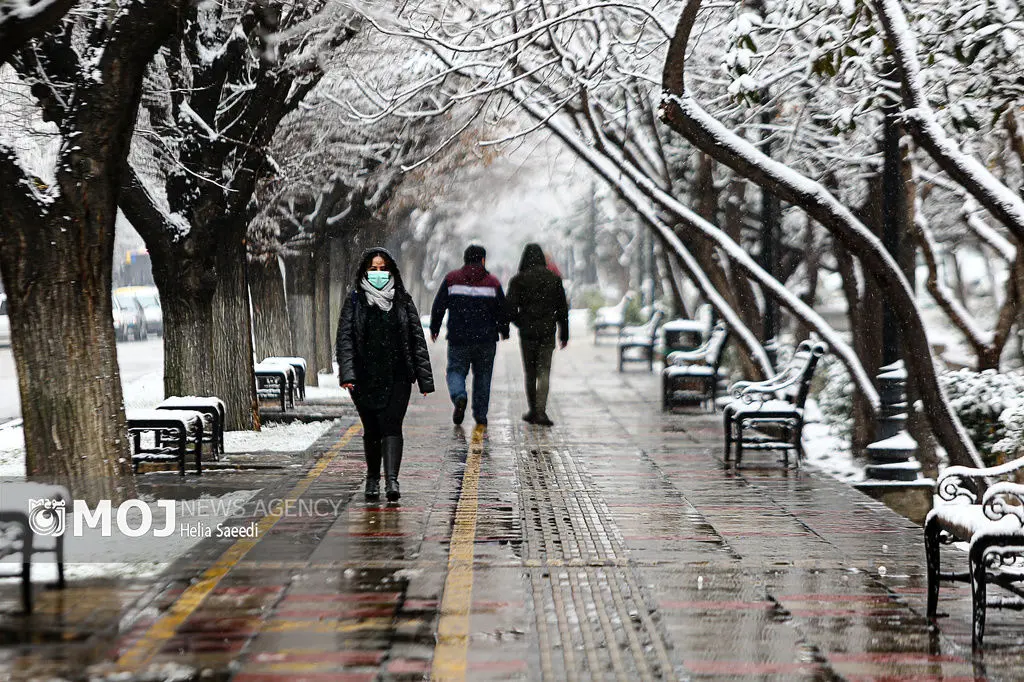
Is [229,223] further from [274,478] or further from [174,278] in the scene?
[274,478]

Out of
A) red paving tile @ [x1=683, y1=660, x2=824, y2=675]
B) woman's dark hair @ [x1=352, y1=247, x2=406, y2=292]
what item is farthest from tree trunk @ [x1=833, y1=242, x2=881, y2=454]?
red paving tile @ [x1=683, y1=660, x2=824, y2=675]

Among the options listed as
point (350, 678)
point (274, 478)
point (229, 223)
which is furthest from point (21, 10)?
point (229, 223)

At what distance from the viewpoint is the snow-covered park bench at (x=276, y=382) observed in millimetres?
16203

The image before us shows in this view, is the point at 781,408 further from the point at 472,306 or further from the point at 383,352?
the point at 383,352

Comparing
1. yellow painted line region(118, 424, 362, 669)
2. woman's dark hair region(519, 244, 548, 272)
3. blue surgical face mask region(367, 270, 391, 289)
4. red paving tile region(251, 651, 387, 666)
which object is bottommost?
red paving tile region(251, 651, 387, 666)

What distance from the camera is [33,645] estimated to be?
5699 millimetres

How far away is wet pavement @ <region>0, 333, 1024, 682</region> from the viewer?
18.1 ft

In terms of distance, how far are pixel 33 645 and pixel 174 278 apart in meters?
7.90

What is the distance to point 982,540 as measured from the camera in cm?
581

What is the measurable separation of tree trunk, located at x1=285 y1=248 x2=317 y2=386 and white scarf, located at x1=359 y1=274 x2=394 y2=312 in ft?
42.0

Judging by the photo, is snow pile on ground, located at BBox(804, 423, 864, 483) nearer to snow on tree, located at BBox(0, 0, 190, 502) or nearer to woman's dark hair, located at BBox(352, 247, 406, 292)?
woman's dark hair, located at BBox(352, 247, 406, 292)

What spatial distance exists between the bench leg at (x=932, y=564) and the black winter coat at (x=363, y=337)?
12.5 feet

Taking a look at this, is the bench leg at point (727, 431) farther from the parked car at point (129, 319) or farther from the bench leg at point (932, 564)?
the parked car at point (129, 319)

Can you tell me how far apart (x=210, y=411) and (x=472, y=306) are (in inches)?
125
